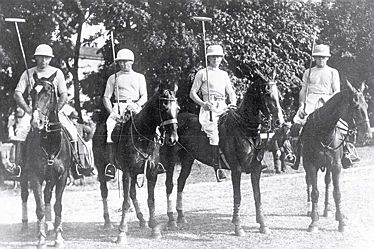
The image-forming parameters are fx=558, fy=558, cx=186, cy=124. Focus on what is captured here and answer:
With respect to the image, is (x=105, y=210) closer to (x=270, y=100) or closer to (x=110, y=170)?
(x=110, y=170)

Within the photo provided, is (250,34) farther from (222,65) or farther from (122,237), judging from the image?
(122,237)

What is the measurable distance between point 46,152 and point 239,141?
11.3ft

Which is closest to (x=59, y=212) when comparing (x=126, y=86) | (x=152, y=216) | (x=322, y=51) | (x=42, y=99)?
(x=152, y=216)

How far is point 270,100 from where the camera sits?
9391 millimetres

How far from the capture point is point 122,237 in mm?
9477

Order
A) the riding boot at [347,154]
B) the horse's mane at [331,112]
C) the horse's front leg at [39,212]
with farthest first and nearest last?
the riding boot at [347,154] → the horse's mane at [331,112] → the horse's front leg at [39,212]

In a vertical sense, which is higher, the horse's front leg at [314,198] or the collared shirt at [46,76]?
the collared shirt at [46,76]

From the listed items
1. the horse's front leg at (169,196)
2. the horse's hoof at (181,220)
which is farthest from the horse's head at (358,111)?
the horse's hoof at (181,220)

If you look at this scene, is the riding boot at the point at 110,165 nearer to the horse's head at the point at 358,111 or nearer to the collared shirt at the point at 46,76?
the collared shirt at the point at 46,76

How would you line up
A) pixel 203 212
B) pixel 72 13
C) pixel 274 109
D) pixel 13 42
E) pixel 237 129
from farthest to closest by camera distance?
pixel 72 13, pixel 13 42, pixel 203 212, pixel 237 129, pixel 274 109

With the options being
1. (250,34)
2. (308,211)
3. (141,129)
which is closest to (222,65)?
(250,34)

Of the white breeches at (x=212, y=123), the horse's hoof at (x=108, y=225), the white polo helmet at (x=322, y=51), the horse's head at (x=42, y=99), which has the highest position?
the white polo helmet at (x=322, y=51)

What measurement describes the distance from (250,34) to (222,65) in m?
1.69

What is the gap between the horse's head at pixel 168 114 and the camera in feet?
29.9
